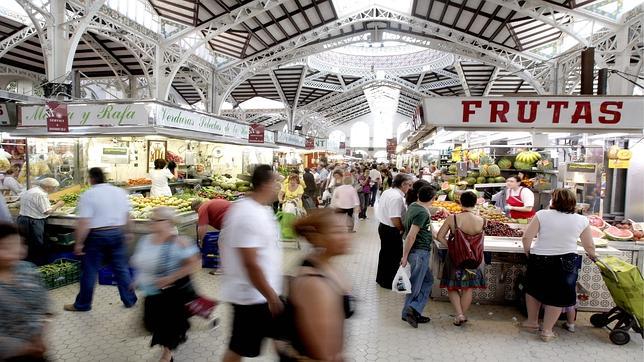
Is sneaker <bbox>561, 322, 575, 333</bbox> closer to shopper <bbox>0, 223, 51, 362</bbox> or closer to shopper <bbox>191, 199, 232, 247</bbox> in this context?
shopper <bbox>191, 199, 232, 247</bbox>

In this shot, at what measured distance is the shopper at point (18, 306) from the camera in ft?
6.82

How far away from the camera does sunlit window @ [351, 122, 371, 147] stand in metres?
48.0

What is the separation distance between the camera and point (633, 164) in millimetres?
6383

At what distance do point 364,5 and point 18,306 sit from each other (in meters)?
16.7

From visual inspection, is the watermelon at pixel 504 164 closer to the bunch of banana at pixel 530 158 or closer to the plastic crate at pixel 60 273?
the bunch of banana at pixel 530 158

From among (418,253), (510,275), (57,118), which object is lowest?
(510,275)

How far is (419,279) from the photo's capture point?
13.9 feet

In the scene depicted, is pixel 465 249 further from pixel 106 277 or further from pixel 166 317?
pixel 106 277

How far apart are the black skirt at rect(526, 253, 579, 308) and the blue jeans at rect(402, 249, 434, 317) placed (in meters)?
1.04

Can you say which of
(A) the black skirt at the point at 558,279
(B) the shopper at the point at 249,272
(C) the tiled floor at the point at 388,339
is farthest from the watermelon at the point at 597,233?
(B) the shopper at the point at 249,272

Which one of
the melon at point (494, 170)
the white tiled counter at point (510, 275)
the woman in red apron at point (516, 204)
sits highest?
the melon at point (494, 170)

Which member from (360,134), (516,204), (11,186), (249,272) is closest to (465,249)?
(249,272)

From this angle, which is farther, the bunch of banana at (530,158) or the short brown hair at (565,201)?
the bunch of banana at (530,158)

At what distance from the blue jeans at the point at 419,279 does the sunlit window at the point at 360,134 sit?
4401 centimetres
